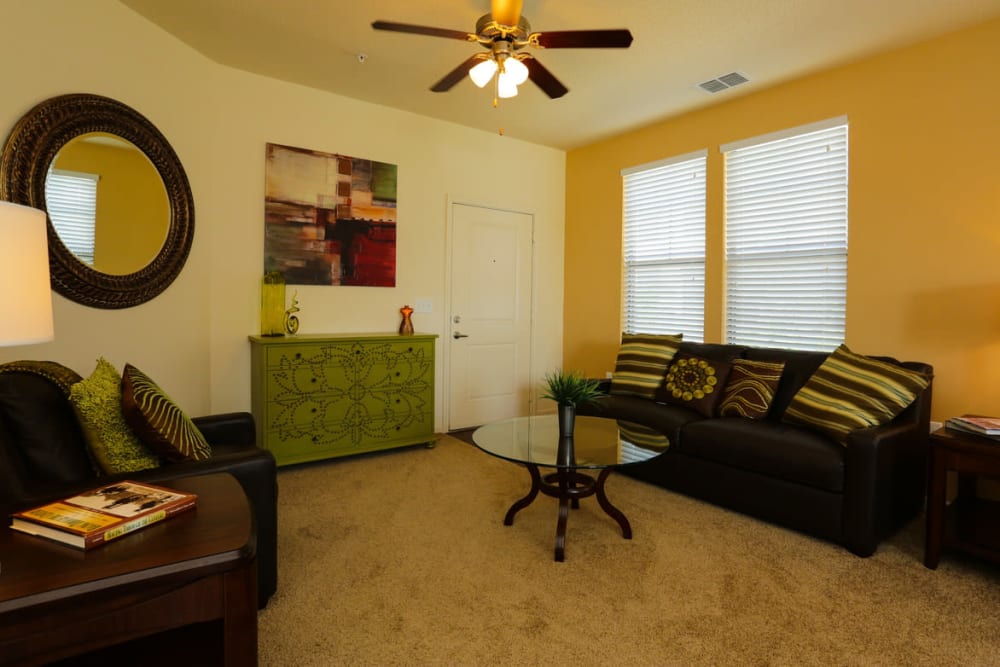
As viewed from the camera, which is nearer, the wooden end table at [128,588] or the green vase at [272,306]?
the wooden end table at [128,588]

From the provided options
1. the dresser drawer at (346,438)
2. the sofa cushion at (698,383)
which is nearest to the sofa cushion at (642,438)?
the sofa cushion at (698,383)

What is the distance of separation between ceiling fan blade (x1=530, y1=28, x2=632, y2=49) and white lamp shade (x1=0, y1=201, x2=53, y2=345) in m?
2.03

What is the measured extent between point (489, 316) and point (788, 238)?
2.55 metres

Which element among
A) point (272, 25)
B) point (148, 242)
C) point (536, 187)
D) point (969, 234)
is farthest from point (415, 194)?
point (969, 234)

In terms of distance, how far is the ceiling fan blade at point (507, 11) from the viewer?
2.36 m

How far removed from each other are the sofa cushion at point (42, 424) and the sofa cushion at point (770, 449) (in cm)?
290

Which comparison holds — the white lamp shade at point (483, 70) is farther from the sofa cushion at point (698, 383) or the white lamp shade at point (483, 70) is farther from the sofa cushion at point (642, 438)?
the sofa cushion at point (698, 383)

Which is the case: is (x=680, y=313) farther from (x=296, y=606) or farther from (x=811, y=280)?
(x=296, y=606)

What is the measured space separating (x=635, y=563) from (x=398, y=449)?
2329mm

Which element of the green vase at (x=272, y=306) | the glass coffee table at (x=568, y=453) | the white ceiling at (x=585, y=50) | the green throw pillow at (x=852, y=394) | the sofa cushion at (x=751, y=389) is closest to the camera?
the glass coffee table at (x=568, y=453)

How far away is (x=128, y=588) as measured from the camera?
1.04 meters

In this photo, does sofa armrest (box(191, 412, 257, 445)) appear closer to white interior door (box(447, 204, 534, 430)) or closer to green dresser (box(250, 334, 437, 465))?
green dresser (box(250, 334, 437, 465))

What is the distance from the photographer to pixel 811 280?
3660 mm

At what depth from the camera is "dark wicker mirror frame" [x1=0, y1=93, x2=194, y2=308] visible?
2.32m
